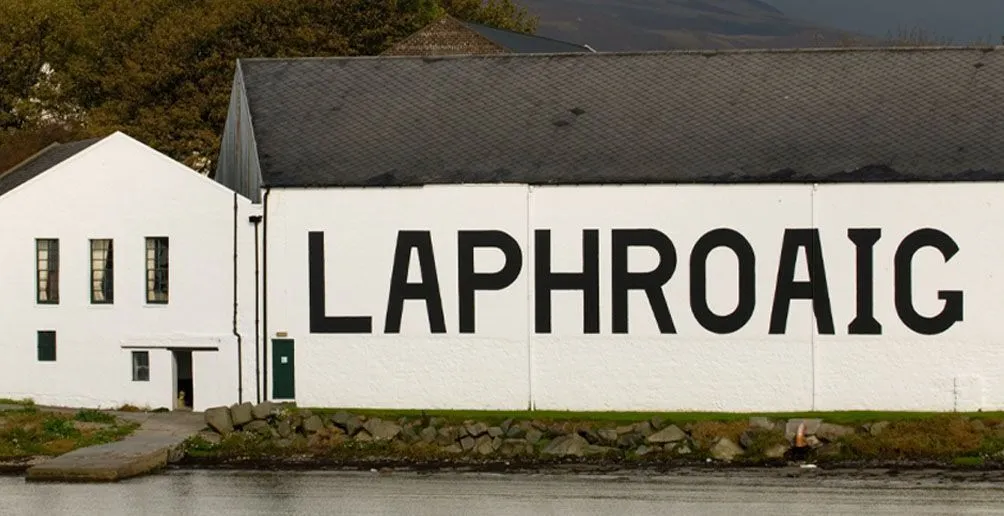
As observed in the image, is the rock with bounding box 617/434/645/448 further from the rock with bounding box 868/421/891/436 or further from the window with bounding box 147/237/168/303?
the window with bounding box 147/237/168/303

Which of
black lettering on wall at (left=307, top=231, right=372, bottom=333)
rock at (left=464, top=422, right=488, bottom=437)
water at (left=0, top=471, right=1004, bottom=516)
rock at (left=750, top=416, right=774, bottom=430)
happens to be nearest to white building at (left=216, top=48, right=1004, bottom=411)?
black lettering on wall at (left=307, top=231, right=372, bottom=333)

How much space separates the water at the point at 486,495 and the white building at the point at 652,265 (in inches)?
315

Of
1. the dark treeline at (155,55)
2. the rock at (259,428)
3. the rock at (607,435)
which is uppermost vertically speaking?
the dark treeline at (155,55)

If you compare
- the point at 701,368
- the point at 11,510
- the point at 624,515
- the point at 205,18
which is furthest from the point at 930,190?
the point at 205,18

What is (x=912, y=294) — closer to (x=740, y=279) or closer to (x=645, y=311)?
(x=740, y=279)

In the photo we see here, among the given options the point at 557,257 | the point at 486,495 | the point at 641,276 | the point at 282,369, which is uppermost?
the point at 557,257

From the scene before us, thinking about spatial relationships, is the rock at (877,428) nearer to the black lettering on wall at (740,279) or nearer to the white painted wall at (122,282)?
the black lettering on wall at (740,279)

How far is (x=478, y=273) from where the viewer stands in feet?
153

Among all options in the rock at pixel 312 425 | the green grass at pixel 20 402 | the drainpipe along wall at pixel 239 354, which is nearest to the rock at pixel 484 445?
the rock at pixel 312 425

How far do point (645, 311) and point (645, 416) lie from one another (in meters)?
2.87

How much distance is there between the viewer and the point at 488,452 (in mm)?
42062

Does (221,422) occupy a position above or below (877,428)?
above

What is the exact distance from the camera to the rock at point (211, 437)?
4269 centimetres

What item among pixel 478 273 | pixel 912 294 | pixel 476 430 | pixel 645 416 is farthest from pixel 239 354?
pixel 912 294
